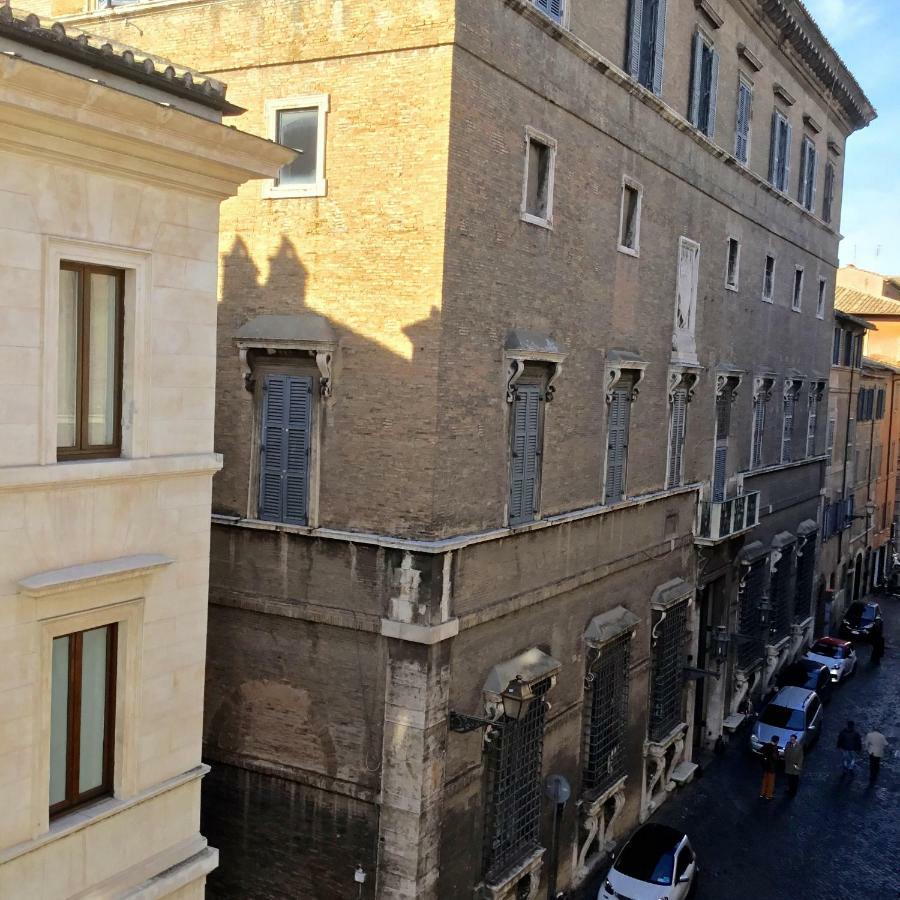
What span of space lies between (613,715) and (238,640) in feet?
23.6

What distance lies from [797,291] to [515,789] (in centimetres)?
1945

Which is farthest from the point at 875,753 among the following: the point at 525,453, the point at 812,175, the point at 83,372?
the point at 83,372

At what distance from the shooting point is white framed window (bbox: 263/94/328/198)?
13641 mm

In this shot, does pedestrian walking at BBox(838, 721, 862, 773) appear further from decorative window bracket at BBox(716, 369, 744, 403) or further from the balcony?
decorative window bracket at BBox(716, 369, 744, 403)

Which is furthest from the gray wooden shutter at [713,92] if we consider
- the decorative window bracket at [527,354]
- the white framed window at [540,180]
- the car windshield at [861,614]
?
the car windshield at [861,614]

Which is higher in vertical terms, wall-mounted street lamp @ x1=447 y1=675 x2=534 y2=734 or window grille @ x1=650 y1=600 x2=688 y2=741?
wall-mounted street lamp @ x1=447 y1=675 x2=534 y2=734

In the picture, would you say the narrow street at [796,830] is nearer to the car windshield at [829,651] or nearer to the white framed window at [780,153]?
the car windshield at [829,651]

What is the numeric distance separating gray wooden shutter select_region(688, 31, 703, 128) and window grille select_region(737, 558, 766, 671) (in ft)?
37.6

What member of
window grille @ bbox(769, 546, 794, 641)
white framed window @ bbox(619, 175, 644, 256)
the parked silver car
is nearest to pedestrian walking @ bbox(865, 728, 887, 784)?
the parked silver car

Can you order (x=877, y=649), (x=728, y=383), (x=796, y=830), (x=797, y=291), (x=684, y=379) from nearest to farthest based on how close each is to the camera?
(x=796, y=830) < (x=684, y=379) < (x=728, y=383) < (x=797, y=291) < (x=877, y=649)

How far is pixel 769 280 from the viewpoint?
89.2ft

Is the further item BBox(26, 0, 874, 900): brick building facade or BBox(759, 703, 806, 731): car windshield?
BBox(759, 703, 806, 731): car windshield

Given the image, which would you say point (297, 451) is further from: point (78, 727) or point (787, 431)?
point (787, 431)

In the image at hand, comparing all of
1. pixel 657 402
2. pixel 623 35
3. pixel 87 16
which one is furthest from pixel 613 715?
pixel 87 16
